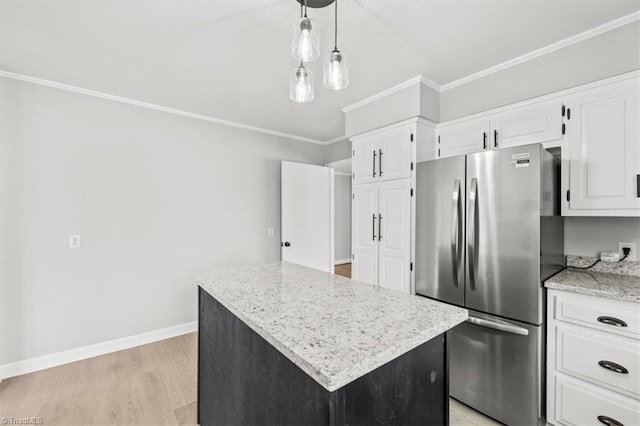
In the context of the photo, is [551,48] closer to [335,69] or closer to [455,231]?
[455,231]

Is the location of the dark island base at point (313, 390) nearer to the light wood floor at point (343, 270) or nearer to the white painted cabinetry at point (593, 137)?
the white painted cabinetry at point (593, 137)

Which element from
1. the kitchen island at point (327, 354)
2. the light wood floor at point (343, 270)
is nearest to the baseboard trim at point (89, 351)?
the kitchen island at point (327, 354)

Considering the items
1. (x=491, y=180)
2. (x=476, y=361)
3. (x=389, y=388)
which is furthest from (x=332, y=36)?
(x=476, y=361)

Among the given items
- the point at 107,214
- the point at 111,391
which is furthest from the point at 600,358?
the point at 107,214

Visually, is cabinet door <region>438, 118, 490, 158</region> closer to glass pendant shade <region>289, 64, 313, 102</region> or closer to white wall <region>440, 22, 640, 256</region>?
white wall <region>440, 22, 640, 256</region>

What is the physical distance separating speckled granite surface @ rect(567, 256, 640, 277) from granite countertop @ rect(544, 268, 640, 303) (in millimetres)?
35

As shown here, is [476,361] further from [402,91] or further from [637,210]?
[402,91]

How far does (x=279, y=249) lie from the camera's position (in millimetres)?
3961

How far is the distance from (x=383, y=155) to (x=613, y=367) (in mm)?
2072

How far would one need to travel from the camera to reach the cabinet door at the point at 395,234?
2547 millimetres

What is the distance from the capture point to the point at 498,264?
182cm

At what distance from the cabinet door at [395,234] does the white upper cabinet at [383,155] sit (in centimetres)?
10

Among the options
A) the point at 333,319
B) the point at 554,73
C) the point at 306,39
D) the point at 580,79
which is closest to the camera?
the point at 333,319

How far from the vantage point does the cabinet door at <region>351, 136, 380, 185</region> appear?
286 cm
